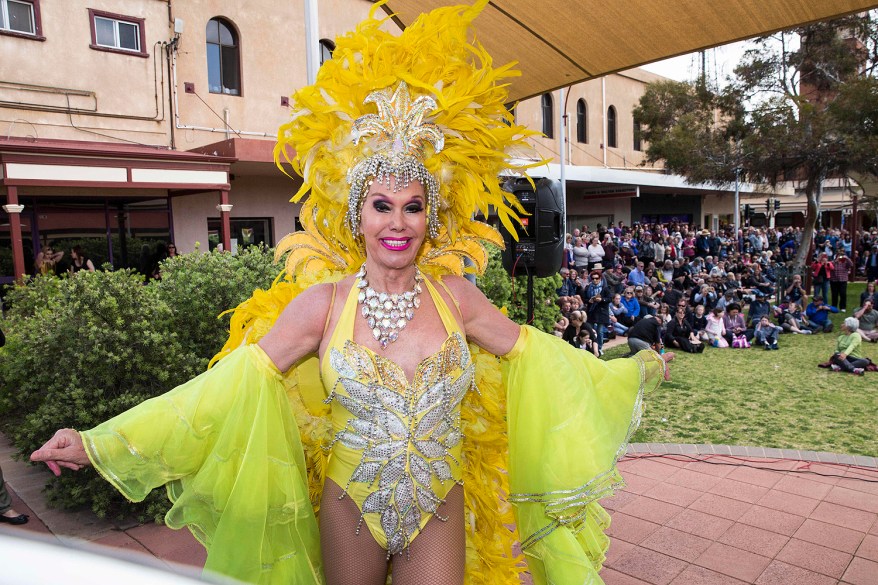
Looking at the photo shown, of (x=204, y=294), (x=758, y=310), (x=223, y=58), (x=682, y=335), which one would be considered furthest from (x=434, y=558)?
(x=223, y=58)

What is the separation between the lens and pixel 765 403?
805 centimetres

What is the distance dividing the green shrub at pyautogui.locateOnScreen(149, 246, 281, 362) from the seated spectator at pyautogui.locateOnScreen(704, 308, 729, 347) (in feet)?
33.1

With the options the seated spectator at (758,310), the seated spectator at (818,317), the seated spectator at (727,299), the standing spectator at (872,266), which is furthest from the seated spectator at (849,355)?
the standing spectator at (872,266)

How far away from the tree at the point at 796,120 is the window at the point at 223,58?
45.5ft

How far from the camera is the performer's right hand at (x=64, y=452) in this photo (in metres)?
1.76

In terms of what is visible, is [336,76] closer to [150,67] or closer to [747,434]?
[747,434]

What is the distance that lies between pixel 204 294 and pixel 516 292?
4219 mm

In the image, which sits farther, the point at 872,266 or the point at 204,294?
the point at 872,266

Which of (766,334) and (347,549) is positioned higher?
(347,549)

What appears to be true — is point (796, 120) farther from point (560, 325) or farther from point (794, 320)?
point (560, 325)

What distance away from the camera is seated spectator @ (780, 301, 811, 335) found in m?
13.8

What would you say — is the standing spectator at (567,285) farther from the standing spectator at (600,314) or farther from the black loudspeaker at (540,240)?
the black loudspeaker at (540,240)

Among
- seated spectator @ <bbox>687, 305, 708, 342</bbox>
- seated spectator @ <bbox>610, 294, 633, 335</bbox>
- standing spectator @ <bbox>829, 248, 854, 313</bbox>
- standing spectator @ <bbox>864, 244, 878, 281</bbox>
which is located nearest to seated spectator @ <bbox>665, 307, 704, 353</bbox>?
seated spectator @ <bbox>687, 305, 708, 342</bbox>

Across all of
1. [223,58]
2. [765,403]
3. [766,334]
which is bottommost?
[765,403]
